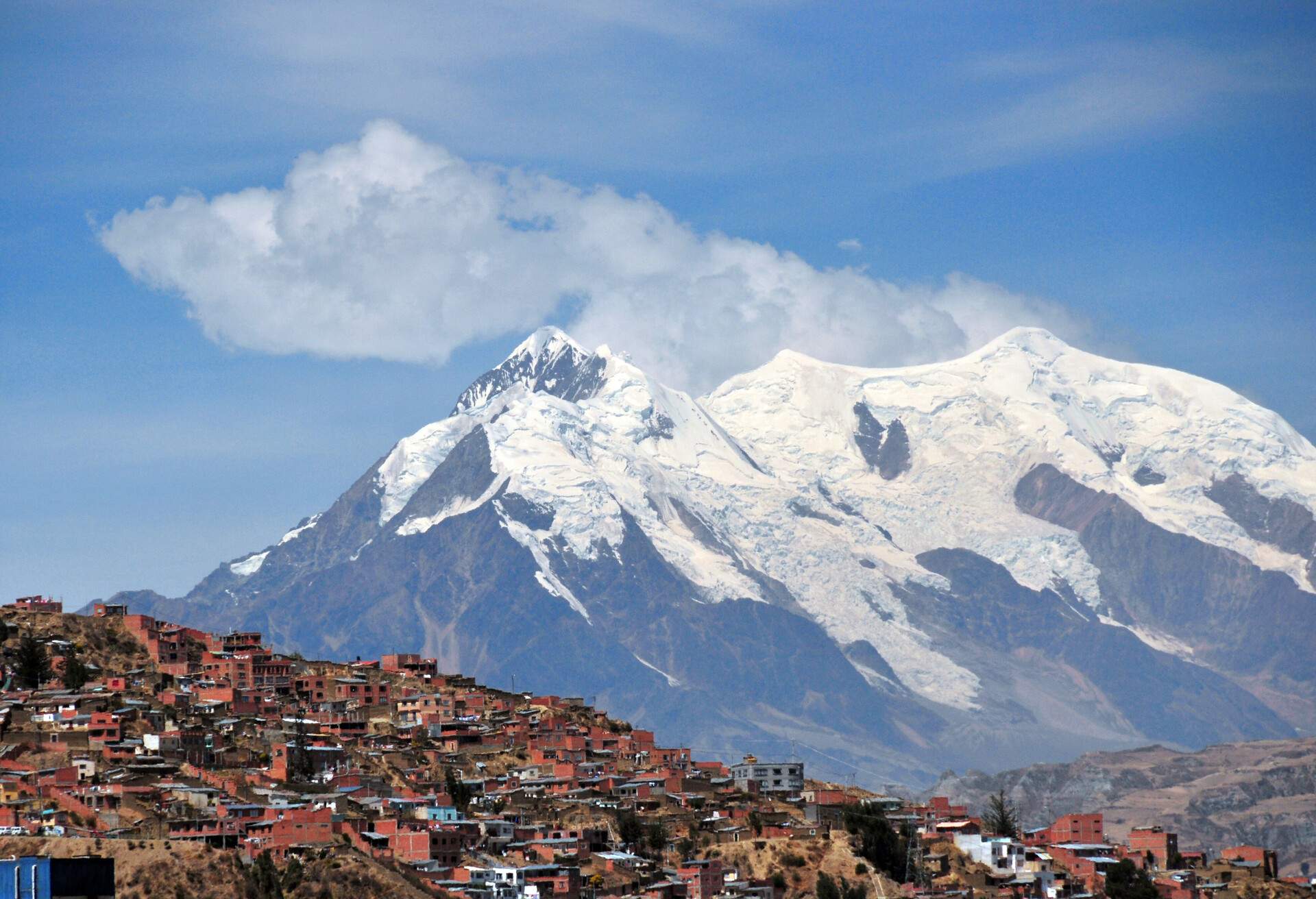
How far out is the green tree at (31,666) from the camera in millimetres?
160750

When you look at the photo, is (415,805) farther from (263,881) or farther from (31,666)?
Answer: (31,666)

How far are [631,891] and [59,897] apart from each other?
188ft

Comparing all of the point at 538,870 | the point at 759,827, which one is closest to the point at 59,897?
the point at 538,870

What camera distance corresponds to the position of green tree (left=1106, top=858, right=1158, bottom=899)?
15750cm

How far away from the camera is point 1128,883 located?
159125 mm

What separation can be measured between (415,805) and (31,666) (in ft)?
108

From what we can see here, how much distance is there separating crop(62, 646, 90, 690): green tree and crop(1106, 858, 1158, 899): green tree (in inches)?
2501

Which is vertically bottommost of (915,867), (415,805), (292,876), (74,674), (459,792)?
(292,876)

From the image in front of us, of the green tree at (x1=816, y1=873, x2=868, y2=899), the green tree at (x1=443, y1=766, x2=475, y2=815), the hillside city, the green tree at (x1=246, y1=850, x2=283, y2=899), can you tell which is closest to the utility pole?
the hillside city

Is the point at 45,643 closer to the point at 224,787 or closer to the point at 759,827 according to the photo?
the point at 224,787

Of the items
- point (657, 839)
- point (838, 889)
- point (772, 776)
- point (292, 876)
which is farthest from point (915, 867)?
point (292, 876)

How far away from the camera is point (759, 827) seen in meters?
156

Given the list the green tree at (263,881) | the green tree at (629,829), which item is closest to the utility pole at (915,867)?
the green tree at (629,829)

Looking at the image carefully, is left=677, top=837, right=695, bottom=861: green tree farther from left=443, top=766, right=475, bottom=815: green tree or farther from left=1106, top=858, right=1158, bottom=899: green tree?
left=1106, top=858, right=1158, bottom=899: green tree
